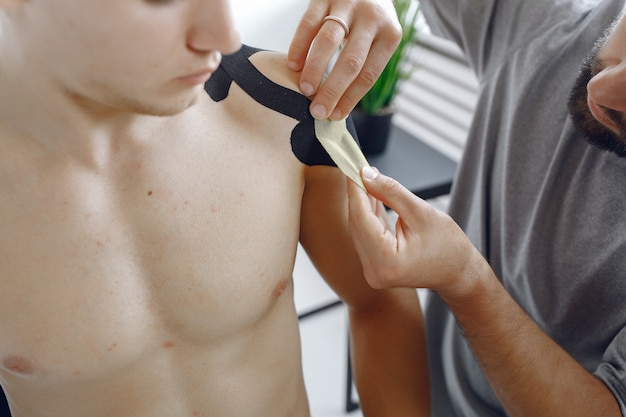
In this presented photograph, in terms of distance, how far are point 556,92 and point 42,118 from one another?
2.59ft

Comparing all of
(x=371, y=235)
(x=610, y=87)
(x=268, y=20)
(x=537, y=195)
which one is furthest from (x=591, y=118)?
(x=268, y=20)

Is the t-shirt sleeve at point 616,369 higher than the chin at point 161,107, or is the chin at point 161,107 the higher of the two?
the chin at point 161,107

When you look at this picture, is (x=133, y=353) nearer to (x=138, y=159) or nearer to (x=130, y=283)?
(x=130, y=283)

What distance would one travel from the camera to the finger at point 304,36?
73 centimetres

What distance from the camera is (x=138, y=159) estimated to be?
25.7 inches

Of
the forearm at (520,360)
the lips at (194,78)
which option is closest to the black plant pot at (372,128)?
the forearm at (520,360)

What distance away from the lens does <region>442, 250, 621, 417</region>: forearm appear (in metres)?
0.83

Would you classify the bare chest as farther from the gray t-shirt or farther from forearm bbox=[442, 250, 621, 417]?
the gray t-shirt

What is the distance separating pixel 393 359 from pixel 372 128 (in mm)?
743

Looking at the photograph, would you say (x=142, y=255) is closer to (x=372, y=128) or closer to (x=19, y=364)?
(x=19, y=364)

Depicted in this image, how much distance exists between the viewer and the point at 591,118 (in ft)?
2.84

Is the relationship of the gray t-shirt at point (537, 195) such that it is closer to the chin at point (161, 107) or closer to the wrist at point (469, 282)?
the wrist at point (469, 282)

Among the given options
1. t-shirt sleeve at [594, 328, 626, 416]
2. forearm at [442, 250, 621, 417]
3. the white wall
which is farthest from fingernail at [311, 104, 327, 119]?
the white wall

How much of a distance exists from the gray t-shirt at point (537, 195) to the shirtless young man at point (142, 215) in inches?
15.3
